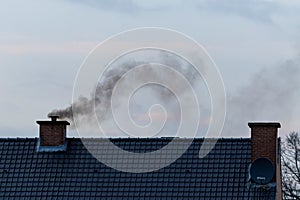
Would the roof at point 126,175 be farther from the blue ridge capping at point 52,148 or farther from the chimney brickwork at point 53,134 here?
the chimney brickwork at point 53,134

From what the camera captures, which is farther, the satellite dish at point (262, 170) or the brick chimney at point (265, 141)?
the brick chimney at point (265, 141)

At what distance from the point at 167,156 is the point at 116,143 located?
2.17 meters

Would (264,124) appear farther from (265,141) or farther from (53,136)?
(53,136)

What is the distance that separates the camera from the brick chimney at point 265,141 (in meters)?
39.8

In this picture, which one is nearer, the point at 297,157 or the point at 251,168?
the point at 251,168

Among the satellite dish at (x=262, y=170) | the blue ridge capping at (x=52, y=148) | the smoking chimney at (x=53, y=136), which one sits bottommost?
the satellite dish at (x=262, y=170)

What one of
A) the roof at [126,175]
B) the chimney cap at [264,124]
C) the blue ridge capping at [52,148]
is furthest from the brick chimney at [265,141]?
the blue ridge capping at [52,148]

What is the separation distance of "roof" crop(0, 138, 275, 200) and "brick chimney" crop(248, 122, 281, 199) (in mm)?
602

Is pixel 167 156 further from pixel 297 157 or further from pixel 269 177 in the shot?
pixel 297 157

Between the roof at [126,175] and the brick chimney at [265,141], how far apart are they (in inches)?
23.7

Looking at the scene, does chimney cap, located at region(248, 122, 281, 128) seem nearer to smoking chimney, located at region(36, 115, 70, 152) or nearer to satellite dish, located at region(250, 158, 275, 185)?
satellite dish, located at region(250, 158, 275, 185)

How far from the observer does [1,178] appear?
4106 cm

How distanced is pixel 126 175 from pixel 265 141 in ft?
17.3

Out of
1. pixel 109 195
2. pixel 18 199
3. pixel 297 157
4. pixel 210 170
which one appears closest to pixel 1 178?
pixel 18 199
